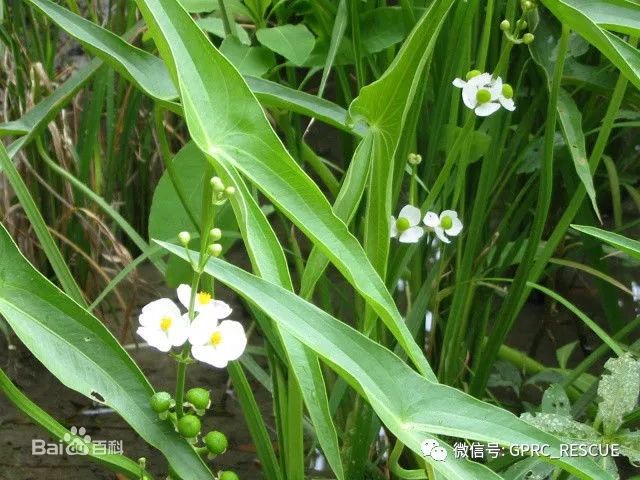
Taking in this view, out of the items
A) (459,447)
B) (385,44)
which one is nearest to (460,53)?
(385,44)

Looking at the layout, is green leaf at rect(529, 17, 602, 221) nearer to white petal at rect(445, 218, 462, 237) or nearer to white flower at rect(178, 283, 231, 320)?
white petal at rect(445, 218, 462, 237)

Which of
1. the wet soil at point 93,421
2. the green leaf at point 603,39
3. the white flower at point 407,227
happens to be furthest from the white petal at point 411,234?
the wet soil at point 93,421

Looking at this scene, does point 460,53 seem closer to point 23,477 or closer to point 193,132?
point 193,132

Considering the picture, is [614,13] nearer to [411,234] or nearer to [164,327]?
[411,234]

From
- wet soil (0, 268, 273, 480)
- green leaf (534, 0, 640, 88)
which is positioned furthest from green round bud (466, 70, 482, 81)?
wet soil (0, 268, 273, 480)

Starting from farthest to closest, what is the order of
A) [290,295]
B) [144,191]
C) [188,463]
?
[144,191] → [188,463] → [290,295]
